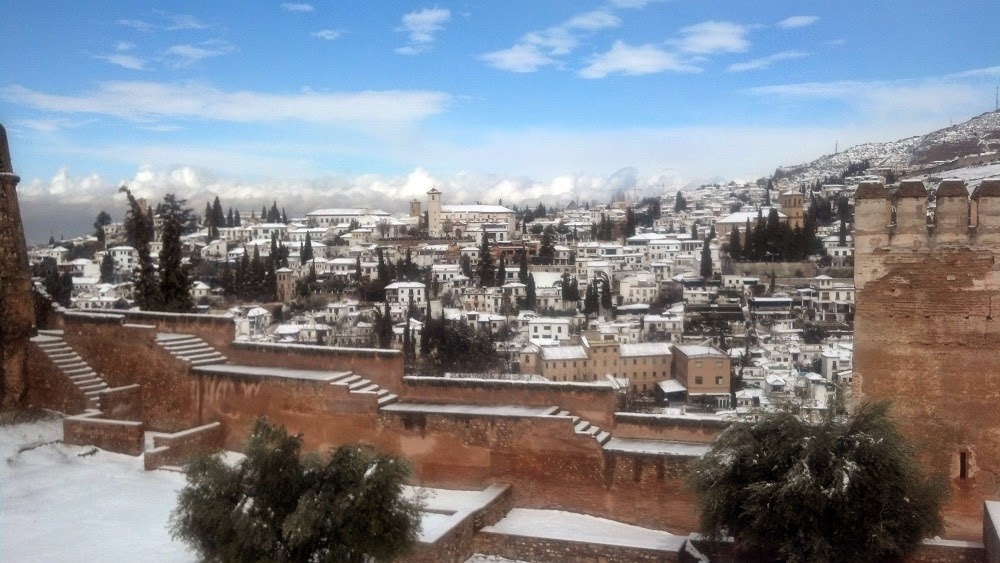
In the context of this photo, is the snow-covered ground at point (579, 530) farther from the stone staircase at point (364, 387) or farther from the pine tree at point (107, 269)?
the pine tree at point (107, 269)

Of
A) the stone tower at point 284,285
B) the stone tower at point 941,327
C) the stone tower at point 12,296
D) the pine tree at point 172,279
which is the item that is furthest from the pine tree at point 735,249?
the stone tower at point 12,296

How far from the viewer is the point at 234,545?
6.23 m

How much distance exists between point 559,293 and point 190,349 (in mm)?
59437

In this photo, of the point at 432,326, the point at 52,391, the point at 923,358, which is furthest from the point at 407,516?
the point at 432,326

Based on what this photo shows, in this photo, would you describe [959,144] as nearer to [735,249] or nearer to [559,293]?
[559,293]

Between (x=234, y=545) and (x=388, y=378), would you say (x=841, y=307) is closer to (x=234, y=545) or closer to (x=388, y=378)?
(x=388, y=378)

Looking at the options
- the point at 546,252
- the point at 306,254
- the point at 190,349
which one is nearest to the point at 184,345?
the point at 190,349

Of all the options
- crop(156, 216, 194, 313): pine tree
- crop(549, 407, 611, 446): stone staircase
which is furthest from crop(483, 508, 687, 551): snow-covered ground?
crop(156, 216, 194, 313): pine tree

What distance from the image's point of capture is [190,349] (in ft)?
37.4

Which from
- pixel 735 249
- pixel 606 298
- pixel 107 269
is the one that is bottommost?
pixel 606 298

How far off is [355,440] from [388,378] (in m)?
0.96

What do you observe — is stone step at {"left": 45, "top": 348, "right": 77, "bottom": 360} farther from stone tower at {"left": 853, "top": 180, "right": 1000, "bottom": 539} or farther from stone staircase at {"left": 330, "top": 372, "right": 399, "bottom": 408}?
stone tower at {"left": 853, "top": 180, "right": 1000, "bottom": 539}

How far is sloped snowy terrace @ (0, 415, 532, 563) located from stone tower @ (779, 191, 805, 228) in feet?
261

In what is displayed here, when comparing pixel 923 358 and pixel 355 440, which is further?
pixel 355 440
